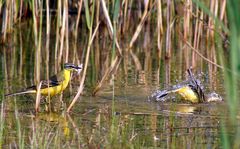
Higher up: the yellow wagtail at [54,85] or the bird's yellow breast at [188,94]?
the yellow wagtail at [54,85]

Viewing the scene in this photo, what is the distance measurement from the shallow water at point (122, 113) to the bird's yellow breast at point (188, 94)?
0.17 meters

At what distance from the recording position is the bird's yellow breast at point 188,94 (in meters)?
7.83

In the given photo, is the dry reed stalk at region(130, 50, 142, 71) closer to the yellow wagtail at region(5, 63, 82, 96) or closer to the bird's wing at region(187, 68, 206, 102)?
the yellow wagtail at region(5, 63, 82, 96)

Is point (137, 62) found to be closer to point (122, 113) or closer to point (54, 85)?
point (54, 85)

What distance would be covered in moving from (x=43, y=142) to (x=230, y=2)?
248 cm

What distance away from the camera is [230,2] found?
342 cm

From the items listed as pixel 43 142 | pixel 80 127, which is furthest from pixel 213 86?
pixel 43 142

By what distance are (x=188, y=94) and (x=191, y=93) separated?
0.06 meters

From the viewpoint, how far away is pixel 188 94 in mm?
7898

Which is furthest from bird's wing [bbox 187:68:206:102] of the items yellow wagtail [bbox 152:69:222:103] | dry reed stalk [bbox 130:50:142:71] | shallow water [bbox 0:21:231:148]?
dry reed stalk [bbox 130:50:142:71]

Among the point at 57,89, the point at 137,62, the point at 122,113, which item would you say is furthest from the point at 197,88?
the point at 137,62

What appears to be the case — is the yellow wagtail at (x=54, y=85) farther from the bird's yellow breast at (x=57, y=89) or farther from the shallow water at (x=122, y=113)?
the shallow water at (x=122, y=113)

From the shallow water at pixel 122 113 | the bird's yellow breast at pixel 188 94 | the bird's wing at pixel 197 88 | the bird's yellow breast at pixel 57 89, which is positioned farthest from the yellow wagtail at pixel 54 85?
the bird's wing at pixel 197 88

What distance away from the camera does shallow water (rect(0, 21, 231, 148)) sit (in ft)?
18.9
